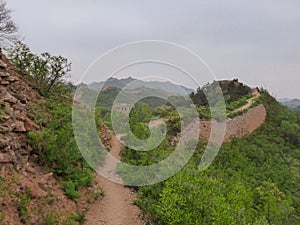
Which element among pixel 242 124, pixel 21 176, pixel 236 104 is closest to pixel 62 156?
pixel 21 176

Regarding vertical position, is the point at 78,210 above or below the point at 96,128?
below

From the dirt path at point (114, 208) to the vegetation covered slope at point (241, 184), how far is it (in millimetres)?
288

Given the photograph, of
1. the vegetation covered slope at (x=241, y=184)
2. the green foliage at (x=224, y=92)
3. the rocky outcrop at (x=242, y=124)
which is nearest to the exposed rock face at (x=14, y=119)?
the vegetation covered slope at (x=241, y=184)

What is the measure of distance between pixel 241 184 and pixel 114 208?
4904 mm

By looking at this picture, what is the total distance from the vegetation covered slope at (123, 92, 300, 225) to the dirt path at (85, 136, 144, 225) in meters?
0.29

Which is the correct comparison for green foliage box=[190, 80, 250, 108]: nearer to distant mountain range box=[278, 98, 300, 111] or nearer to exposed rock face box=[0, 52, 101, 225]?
distant mountain range box=[278, 98, 300, 111]

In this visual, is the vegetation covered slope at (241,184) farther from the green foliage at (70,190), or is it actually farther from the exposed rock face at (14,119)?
the exposed rock face at (14,119)

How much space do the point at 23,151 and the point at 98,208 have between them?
85.6 inches

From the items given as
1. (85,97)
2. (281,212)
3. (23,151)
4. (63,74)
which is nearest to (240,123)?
(281,212)

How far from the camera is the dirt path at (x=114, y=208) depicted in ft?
20.9

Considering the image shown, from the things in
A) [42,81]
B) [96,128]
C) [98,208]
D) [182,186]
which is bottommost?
[98,208]

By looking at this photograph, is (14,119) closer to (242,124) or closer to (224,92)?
(242,124)

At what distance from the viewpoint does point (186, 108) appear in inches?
571

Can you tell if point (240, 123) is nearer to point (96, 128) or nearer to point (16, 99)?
point (96, 128)
